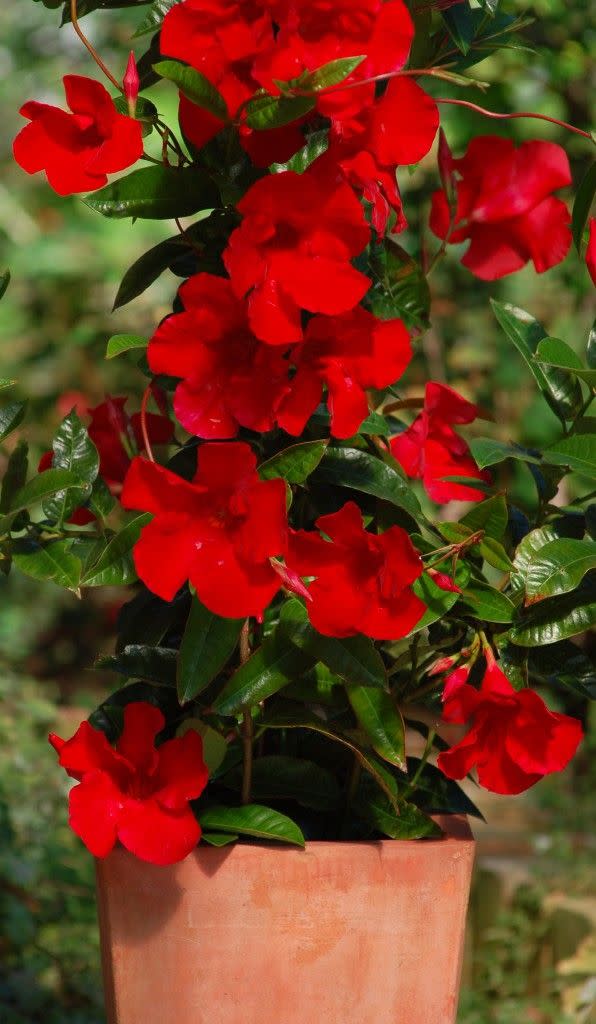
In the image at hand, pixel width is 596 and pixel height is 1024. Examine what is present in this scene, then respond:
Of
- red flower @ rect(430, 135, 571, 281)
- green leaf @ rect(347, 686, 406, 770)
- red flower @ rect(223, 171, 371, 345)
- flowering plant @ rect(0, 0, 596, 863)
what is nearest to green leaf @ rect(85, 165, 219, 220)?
flowering plant @ rect(0, 0, 596, 863)

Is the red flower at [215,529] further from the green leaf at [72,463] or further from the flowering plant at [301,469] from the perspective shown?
the green leaf at [72,463]

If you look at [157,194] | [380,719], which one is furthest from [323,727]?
[157,194]

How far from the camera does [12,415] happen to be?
2.68 ft

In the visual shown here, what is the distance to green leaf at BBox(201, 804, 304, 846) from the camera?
77cm

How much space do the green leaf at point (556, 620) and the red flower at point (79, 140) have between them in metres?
0.39

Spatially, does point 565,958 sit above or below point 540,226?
below

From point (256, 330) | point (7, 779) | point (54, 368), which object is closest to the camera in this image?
point (256, 330)

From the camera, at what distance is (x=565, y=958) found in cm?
219

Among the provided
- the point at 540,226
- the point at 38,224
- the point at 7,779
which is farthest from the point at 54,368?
the point at 540,226

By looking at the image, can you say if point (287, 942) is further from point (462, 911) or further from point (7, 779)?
point (7, 779)

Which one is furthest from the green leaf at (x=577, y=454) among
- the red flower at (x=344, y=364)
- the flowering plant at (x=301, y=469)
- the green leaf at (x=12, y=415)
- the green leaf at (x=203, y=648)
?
the green leaf at (x=12, y=415)

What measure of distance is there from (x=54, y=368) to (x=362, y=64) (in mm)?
2656

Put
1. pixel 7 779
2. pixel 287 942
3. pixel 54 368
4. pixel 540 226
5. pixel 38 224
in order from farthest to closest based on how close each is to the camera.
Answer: pixel 38 224 < pixel 54 368 < pixel 7 779 < pixel 540 226 < pixel 287 942

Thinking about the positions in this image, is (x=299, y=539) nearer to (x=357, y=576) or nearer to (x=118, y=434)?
(x=357, y=576)
